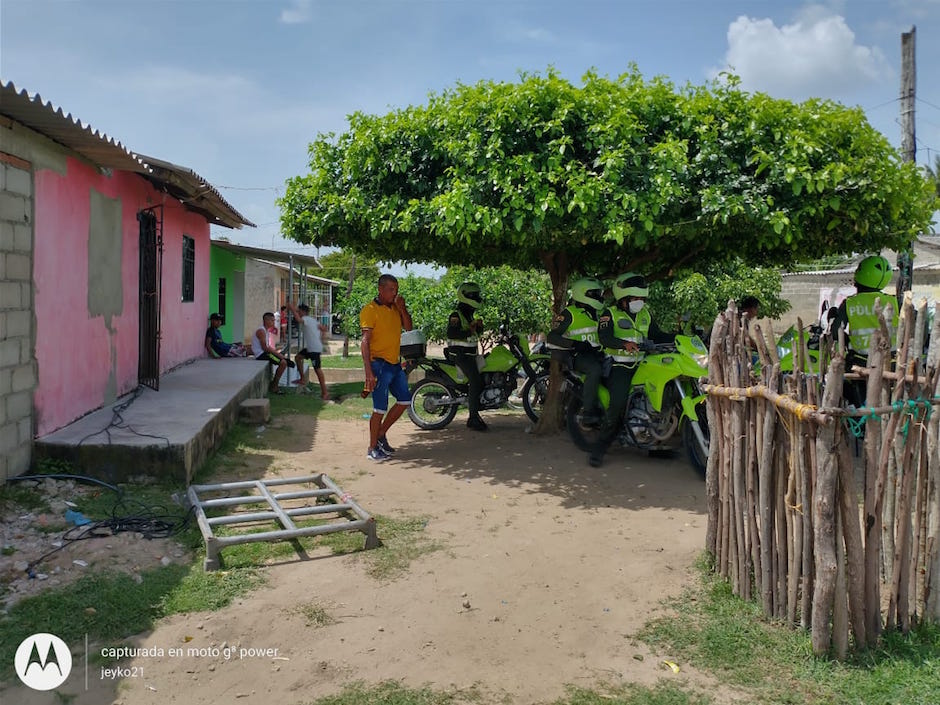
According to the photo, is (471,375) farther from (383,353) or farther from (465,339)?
(383,353)

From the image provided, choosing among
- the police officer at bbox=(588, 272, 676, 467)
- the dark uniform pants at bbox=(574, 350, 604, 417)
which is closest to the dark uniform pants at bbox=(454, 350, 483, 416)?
the dark uniform pants at bbox=(574, 350, 604, 417)

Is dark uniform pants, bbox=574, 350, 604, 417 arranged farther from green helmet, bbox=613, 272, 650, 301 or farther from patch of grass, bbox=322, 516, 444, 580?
patch of grass, bbox=322, 516, 444, 580

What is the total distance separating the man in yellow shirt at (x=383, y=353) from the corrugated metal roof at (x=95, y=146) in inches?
101

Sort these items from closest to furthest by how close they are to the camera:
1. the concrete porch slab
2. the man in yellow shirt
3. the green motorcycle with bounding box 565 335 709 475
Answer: the concrete porch slab
the green motorcycle with bounding box 565 335 709 475
the man in yellow shirt

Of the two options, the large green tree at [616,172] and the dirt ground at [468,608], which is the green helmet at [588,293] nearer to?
the large green tree at [616,172]

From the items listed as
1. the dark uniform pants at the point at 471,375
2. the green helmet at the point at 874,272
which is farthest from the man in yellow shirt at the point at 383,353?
the green helmet at the point at 874,272

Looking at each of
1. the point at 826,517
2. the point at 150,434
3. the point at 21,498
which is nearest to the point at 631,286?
the point at 826,517

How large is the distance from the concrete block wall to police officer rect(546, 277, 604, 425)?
4.52m

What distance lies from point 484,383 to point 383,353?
2219mm

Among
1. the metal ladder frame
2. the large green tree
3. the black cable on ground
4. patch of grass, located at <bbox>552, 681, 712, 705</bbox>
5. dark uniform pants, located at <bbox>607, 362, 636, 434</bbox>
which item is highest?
the large green tree

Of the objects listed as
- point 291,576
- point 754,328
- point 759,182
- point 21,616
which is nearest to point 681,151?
point 759,182

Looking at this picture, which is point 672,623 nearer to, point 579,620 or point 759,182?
point 579,620

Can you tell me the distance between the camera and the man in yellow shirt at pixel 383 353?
697 centimetres

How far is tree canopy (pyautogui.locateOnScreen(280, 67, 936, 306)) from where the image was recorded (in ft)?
18.6
